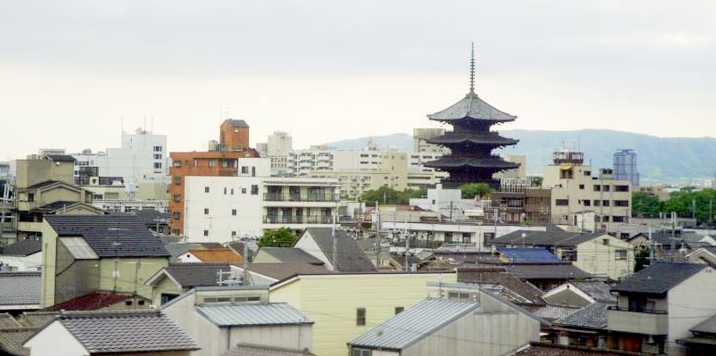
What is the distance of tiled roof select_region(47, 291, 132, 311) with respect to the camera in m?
34.3

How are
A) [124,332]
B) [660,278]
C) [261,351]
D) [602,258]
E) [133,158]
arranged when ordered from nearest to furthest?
[124,332]
[261,351]
[660,278]
[602,258]
[133,158]

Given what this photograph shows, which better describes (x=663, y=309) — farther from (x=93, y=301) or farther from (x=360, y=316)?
(x=93, y=301)

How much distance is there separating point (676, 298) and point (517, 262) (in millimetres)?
25522

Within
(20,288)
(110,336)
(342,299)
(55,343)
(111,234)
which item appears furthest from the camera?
(20,288)

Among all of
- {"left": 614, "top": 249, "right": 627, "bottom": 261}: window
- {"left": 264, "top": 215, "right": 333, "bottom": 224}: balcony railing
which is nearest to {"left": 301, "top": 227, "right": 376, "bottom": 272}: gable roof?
{"left": 614, "top": 249, "right": 627, "bottom": 261}: window

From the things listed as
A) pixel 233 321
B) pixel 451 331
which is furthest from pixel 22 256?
pixel 451 331

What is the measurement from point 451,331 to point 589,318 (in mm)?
10257

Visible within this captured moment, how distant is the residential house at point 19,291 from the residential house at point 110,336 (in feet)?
50.1

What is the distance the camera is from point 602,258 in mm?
69062

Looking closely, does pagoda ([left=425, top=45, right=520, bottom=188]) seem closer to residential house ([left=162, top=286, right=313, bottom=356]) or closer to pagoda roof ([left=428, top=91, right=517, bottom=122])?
pagoda roof ([left=428, top=91, right=517, bottom=122])

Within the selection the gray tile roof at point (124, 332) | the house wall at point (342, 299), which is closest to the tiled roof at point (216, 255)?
the house wall at point (342, 299)

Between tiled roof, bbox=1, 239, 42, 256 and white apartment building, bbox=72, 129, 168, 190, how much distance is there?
103765mm

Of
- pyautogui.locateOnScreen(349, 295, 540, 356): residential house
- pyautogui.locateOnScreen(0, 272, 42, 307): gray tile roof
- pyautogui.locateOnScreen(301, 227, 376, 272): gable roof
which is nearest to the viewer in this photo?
pyautogui.locateOnScreen(349, 295, 540, 356): residential house

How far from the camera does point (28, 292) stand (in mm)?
40375
